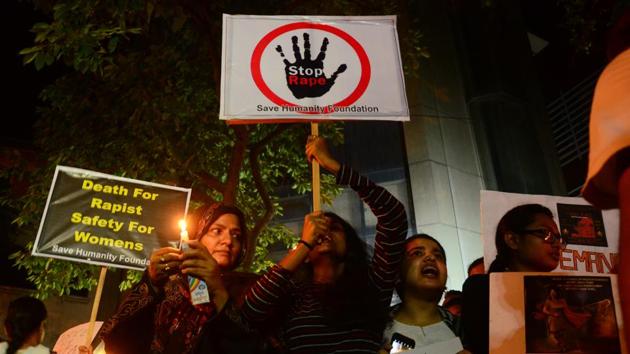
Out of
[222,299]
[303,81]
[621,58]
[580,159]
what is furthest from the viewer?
[580,159]

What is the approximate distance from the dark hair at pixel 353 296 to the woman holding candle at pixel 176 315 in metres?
0.53

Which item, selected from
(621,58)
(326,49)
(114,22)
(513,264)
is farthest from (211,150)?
(621,58)

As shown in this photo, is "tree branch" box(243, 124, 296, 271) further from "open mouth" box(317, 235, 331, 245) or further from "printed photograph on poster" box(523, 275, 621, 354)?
"printed photograph on poster" box(523, 275, 621, 354)

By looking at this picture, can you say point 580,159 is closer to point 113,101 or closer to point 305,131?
point 305,131

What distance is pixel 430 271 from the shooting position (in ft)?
9.81

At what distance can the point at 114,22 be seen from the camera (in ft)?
24.3

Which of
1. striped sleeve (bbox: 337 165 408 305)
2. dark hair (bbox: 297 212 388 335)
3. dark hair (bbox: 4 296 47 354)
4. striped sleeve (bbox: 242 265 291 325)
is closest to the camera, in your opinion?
striped sleeve (bbox: 242 265 291 325)

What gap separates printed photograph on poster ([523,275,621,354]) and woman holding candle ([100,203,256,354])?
126cm

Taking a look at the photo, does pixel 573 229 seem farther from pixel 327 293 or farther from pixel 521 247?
pixel 327 293

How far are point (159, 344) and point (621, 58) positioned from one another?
2024 millimetres

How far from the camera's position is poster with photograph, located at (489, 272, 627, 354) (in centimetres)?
233

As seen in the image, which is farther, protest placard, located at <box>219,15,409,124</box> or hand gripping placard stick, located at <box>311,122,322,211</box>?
protest placard, located at <box>219,15,409,124</box>

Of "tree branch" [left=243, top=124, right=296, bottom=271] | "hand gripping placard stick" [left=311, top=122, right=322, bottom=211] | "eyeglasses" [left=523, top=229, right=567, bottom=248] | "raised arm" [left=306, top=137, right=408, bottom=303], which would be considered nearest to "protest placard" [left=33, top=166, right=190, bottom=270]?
"tree branch" [left=243, top=124, right=296, bottom=271]

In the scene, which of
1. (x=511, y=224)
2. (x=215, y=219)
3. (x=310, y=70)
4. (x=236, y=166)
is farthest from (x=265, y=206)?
(x=511, y=224)
